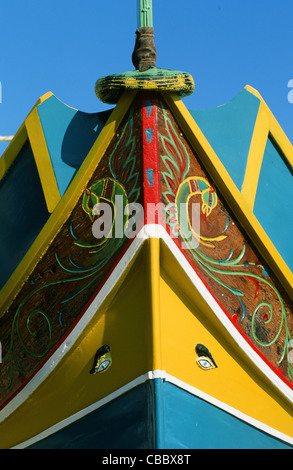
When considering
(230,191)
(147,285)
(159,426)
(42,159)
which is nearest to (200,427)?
(159,426)

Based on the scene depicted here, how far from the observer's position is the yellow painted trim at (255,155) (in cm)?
456

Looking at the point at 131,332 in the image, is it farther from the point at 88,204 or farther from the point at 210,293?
the point at 88,204

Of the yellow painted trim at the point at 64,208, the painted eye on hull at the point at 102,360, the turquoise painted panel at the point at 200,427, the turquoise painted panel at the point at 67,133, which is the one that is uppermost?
the turquoise painted panel at the point at 67,133

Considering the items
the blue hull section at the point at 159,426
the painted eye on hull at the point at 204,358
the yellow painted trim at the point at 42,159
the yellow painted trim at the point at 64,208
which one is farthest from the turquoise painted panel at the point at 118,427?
the yellow painted trim at the point at 42,159

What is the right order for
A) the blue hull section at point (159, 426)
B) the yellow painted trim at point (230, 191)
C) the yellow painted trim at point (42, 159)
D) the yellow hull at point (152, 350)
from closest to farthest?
the blue hull section at point (159, 426) < the yellow hull at point (152, 350) < the yellow painted trim at point (230, 191) < the yellow painted trim at point (42, 159)

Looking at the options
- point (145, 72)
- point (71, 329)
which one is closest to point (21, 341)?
point (71, 329)

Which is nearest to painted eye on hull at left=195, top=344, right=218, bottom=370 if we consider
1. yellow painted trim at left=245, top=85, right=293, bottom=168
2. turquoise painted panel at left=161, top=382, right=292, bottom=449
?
turquoise painted panel at left=161, top=382, right=292, bottom=449

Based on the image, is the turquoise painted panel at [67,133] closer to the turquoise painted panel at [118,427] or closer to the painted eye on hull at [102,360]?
the painted eye on hull at [102,360]

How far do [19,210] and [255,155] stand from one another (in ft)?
4.50

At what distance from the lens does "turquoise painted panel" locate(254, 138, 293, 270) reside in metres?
4.59

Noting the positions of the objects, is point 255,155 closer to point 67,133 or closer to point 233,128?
point 233,128

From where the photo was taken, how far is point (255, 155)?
4734mm

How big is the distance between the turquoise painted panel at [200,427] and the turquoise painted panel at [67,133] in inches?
55.9
